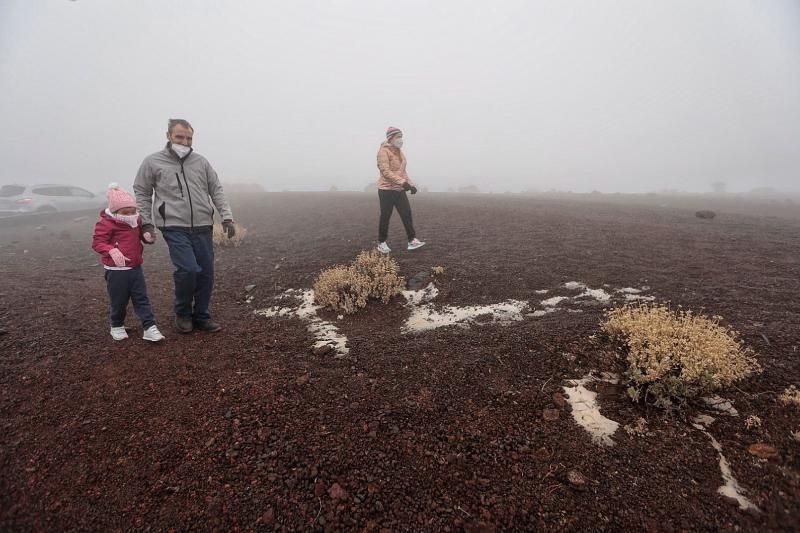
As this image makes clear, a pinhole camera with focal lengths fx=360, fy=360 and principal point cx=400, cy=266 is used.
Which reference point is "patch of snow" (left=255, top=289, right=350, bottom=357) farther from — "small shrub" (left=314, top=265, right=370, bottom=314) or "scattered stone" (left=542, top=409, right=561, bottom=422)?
"scattered stone" (left=542, top=409, right=561, bottom=422)

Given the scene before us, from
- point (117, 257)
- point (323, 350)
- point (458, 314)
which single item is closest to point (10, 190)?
point (117, 257)

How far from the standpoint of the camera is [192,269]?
4273 millimetres

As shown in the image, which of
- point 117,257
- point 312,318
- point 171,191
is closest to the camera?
point 117,257

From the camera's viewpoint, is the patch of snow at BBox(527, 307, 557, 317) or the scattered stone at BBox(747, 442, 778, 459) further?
the patch of snow at BBox(527, 307, 557, 317)

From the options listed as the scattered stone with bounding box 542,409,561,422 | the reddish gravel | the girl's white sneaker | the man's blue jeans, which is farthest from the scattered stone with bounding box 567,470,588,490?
the girl's white sneaker

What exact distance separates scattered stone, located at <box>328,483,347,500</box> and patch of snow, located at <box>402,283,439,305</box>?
3378mm

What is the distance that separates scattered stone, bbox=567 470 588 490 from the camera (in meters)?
2.29

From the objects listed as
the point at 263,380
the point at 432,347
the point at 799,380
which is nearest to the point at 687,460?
the point at 799,380

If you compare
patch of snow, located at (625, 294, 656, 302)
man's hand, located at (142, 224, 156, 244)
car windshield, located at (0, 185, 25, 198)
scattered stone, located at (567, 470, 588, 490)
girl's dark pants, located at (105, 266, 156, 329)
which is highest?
car windshield, located at (0, 185, 25, 198)

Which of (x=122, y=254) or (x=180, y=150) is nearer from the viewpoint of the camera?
(x=122, y=254)

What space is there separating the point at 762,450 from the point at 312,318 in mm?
4655

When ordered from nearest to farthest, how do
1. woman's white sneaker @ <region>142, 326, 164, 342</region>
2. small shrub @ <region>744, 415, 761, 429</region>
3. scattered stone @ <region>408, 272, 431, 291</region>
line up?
small shrub @ <region>744, 415, 761, 429</region> < woman's white sneaker @ <region>142, 326, 164, 342</region> < scattered stone @ <region>408, 272, 431, 291</region>

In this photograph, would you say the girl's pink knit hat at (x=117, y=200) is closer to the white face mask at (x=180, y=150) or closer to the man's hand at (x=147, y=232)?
the man's hand at (x=147, y=232)

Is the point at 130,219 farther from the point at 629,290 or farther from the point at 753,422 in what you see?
the point at 629,290
